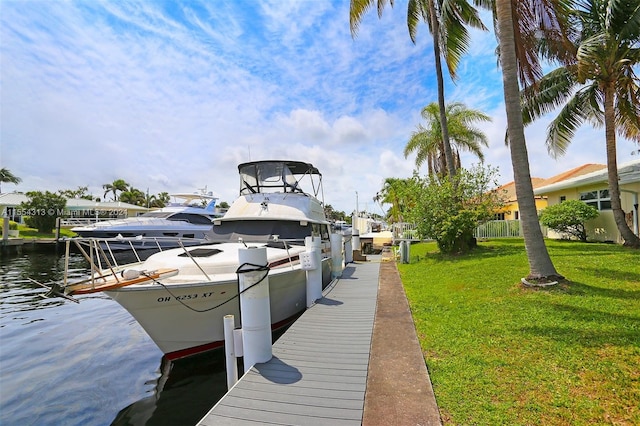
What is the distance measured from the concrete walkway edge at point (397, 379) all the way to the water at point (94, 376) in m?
2.69

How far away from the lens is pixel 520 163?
7043 mm

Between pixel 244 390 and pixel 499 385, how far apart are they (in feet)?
8.78

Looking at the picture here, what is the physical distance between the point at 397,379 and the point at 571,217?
15.0 metres

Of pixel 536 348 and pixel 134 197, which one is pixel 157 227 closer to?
pixel 536 348

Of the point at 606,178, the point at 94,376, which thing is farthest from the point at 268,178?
the point at 606,178

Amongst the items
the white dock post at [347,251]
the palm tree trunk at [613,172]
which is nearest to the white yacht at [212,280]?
the white dock post at [347,251]

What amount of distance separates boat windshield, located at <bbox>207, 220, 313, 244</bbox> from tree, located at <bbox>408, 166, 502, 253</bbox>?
18.8 feet

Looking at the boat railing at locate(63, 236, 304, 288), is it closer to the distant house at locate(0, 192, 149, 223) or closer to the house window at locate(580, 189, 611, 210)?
the house window at locate(580, 189, 611, 210)

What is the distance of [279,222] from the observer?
31.3 feet

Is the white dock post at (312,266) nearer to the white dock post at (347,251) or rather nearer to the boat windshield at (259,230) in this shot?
the boat windshield at (259,230)

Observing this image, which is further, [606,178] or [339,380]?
[606,178]

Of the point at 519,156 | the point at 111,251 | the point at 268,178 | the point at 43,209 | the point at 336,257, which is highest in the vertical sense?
the point at 43,209

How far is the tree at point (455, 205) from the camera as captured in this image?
1299cm

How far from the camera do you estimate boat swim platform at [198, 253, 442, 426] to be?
317 centimetres
